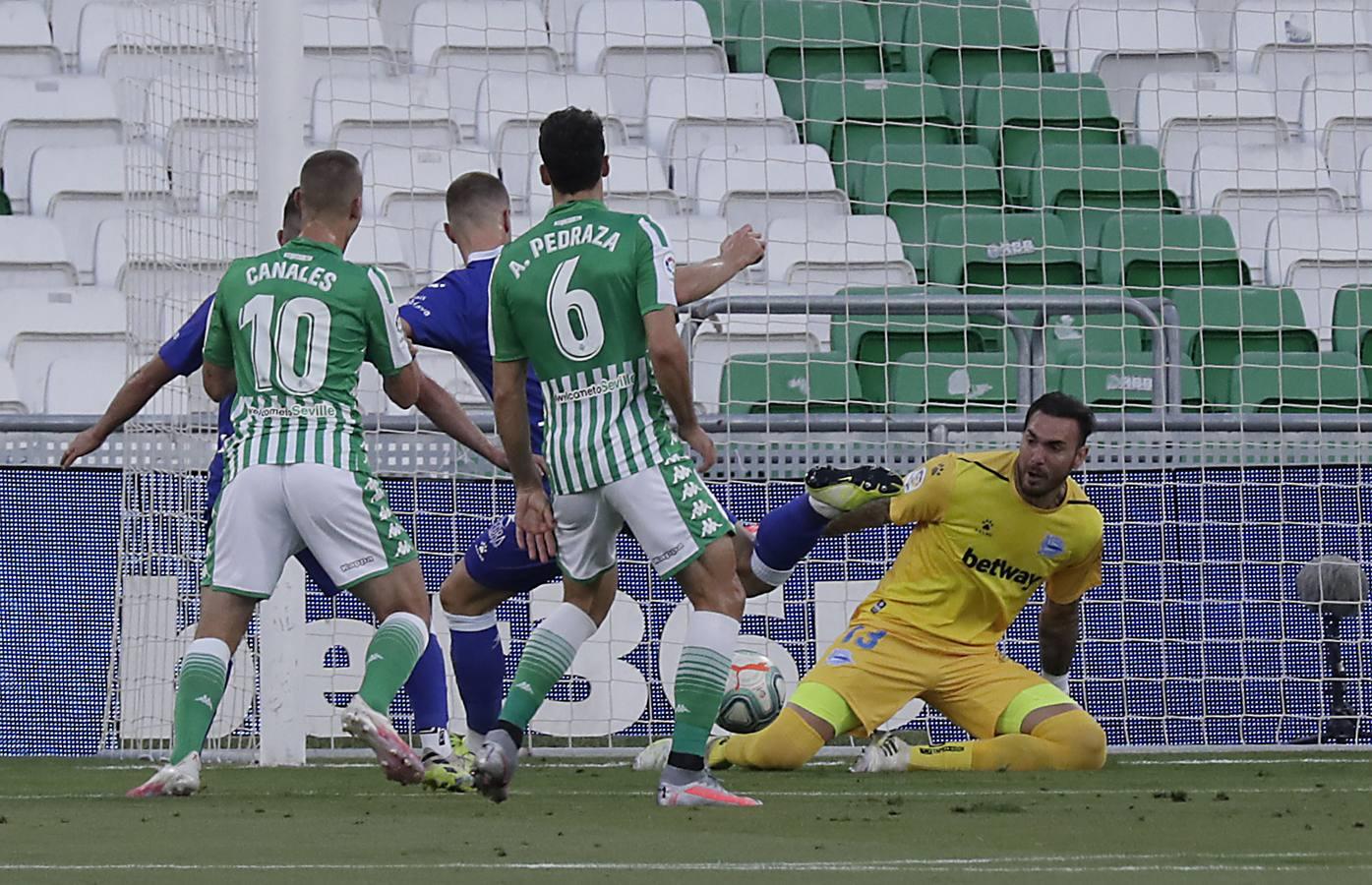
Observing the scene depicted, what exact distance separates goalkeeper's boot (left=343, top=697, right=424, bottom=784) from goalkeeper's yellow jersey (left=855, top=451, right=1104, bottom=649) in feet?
7.30

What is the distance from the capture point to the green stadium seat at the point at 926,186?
35.1 feet

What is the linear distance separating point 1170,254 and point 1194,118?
1.12 metres

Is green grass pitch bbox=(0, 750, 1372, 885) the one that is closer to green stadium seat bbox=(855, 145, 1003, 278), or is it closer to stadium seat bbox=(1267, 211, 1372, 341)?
stadium seat bbox=(1267, 211, 1372, 341)

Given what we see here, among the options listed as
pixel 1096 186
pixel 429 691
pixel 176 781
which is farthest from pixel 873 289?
pixel 176 781

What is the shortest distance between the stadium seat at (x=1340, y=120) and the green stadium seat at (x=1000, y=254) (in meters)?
2.03

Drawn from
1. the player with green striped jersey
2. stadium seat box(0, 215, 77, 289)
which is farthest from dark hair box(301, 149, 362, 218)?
stadium seat box(0, 215, 77, 289)

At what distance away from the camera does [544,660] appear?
221 inches

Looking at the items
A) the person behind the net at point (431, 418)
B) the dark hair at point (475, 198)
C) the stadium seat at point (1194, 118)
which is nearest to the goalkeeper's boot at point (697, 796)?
the person behind the net at point (431, 418)

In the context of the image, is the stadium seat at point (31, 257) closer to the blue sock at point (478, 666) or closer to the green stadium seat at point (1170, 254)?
the blue sock at point (478, 666)

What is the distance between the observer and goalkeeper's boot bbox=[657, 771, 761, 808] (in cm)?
523

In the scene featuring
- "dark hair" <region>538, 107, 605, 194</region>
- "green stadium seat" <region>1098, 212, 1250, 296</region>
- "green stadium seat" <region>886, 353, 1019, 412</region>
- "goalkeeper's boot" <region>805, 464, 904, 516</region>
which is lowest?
"goalkeeper's boot" <region>805, 464, 904, 516</region>

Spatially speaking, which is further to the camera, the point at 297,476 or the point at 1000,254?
the point at 1000,254

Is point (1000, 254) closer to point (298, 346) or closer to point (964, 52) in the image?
point (964, 52)

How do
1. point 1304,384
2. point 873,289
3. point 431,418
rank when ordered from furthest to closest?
1. point 1304,384
2. point 873,289
3. point 431,418
